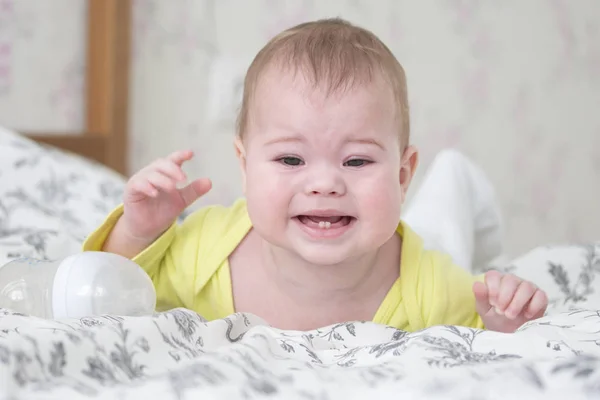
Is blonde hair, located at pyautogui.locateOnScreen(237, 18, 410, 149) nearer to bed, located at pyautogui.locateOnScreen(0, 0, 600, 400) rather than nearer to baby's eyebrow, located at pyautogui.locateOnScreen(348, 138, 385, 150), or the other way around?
baby's eyebrow, located at pyautogui.locateOnScreen(348, 138, 385, 150)

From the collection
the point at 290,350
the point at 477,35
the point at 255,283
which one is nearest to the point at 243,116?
the point at 255,283

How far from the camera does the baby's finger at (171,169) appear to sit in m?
1.01

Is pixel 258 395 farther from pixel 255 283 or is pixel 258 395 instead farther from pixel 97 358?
pixel 255 283

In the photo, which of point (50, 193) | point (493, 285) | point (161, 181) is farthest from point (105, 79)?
point (493, 285)

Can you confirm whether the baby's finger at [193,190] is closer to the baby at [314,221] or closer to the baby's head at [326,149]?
the baby at [314,221]

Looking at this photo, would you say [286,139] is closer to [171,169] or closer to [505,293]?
[171,169]

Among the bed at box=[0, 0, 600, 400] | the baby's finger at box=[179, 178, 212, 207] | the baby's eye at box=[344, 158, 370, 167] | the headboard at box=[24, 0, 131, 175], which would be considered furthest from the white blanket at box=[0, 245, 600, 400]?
the headboard at box=[24, 0, 131, 175]

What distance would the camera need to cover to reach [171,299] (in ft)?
3.73

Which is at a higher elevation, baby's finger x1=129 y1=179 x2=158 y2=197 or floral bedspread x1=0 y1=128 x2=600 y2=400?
baby's finger x1=129 y1=179 x2=158 y2=197

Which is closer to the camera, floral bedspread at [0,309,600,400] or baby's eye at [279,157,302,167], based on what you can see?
floral bedspread at [0,309,600,400]

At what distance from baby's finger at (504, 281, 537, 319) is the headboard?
4.80ft

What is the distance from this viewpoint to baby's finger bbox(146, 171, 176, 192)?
1.01 meters

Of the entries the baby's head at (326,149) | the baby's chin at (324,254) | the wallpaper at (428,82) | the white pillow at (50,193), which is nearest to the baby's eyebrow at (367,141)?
the baby's head at (326,149)

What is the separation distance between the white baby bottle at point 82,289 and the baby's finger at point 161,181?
0.14 meters
